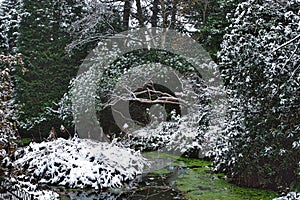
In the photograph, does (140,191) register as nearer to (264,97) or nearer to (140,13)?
(264,97)

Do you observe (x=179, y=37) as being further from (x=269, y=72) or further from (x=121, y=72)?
(x=269, y=72)

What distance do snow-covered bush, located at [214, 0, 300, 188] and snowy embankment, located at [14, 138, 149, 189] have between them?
5.10 ft

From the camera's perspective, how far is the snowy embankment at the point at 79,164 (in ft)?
17.4

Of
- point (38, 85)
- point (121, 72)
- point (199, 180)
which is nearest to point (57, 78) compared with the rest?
point (38, 85)

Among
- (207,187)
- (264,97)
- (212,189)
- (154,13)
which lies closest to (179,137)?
(207,187)

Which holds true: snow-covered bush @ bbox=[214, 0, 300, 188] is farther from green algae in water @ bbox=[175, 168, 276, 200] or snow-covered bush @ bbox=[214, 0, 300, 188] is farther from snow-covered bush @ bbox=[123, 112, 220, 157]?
snow-covered bush @ bbox=[123, 112, 220, 157]

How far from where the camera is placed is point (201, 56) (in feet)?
26.1

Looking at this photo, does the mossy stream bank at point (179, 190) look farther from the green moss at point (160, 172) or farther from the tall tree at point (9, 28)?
the tall tree at point (9, 28)

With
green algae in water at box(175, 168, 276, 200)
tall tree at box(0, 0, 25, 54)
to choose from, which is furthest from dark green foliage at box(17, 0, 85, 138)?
green algae in water at box(175, 168, 276, 200)

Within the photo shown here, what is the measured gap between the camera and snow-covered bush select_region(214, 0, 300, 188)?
14.8 feet

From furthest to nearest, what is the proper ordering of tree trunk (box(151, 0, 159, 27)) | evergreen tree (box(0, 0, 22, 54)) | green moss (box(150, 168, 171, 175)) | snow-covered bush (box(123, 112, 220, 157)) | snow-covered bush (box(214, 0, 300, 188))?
1. evergreen tree (box(0, 0, 22, 54))
2. tree trunk (box(151, 0, 159, 27))
3. snow-covered bush (box(123, 112, 220, 157))
4. green moss (box(150, 168, 171, 175))
5. snow-covered bush (box(214, 0, 300, 188))

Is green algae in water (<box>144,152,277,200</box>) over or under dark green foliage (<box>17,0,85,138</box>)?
under

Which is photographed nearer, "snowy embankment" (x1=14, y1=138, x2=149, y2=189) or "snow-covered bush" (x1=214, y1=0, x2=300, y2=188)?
"snow-covered bush" (x1=214, y1=0, x2=300, y2=188)

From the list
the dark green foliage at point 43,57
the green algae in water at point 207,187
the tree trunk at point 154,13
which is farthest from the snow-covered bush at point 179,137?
the dark green foliage at point 43,57
